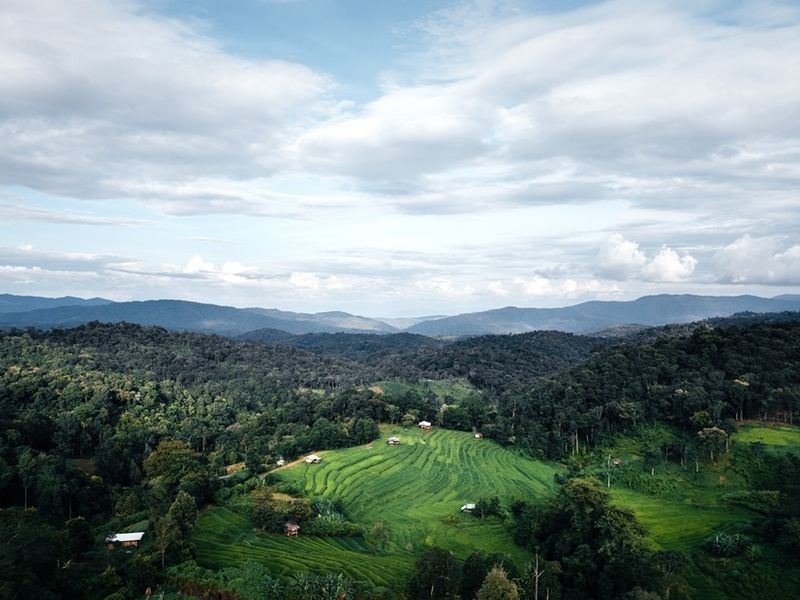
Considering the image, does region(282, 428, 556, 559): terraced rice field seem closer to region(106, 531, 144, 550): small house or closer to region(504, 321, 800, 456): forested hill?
region(504, 321, 800, 456): forested hill

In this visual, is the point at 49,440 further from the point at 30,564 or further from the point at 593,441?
the point at 593,441

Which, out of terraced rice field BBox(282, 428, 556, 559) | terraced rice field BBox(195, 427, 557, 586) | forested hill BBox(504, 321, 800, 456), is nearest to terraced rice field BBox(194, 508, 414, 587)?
terraced rice field BBox(195, 427, 557, 586)

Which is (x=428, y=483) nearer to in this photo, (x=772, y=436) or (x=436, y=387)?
(x=772, y=436)

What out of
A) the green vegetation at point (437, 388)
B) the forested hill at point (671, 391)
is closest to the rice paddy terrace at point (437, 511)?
the forested hill at point (671, 391)

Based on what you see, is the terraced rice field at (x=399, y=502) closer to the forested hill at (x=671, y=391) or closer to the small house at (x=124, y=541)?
the small house at (x=124, y=541)

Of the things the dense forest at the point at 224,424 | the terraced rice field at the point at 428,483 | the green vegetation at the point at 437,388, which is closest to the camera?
the dense forest at the point at 224,424
